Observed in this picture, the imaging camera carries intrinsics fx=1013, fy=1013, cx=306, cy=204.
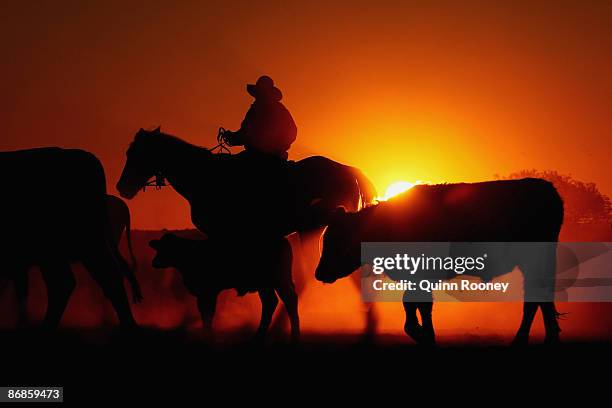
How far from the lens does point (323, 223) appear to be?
48.7 ft

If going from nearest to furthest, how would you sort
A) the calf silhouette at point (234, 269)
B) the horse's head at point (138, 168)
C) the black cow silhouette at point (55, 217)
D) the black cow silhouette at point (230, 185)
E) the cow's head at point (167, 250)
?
the black cow silhouette at point (55, 217) < the calf silhouette at point (234, 269) < the cow's head at point (167, 250) < the black cow silhouette at point (230, 185) < the horse's head at point (138, 168)

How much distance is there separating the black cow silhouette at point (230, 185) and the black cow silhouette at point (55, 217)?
5.37 ft

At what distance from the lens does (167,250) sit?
14.8m

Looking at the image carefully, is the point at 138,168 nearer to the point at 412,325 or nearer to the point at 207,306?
the point at 207,306

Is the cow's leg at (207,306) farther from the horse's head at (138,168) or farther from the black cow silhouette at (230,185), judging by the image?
the horse's head at (138,168)

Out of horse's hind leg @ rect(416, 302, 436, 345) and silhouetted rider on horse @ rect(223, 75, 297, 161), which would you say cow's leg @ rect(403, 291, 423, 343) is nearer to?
horse's hind leg @ rect(416, 302, 436, 345)

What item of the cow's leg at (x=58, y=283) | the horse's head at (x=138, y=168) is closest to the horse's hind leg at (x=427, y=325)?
the cow's leg at (x=58, y=283)

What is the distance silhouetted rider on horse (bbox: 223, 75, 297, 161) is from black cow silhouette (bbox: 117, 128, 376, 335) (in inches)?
20.3

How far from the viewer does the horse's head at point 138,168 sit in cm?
1541

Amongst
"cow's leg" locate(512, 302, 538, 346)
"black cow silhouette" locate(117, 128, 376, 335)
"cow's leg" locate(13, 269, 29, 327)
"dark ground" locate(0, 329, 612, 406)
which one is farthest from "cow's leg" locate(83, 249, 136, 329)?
"cow's leg" locate(512, 302, 538, 346)

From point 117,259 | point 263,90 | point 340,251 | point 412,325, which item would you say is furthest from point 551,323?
point 117,259

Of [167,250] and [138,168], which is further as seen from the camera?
[138,168]

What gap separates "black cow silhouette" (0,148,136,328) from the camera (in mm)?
13297

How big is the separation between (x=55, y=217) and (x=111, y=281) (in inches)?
48.9
